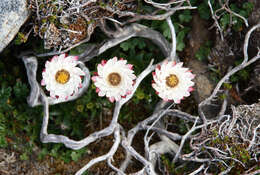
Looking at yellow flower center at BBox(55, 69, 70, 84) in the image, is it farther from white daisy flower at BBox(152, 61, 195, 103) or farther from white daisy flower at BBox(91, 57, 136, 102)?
white daisy flower at BBox(152, 61, 195, 103)

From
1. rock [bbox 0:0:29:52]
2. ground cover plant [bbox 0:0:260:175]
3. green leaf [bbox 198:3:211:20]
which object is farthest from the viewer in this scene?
green leaf [bbox 198:3:211:20]

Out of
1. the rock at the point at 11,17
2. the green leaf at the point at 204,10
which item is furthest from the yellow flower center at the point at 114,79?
the green leaf at the point at 204,10

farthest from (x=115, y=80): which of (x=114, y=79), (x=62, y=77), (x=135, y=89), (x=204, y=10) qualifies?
(x=204, y=10)

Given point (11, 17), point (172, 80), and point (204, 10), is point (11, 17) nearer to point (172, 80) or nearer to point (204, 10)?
point (172, 80)

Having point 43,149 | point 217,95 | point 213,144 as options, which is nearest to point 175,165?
point 213,144

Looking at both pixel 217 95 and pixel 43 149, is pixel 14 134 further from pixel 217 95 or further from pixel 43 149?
pixel 217 95

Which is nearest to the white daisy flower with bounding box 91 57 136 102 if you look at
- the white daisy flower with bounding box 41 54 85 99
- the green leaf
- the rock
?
the white daisy flower with bounding box 41 54 85 99

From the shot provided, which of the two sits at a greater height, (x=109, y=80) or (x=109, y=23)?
(x=109, y=23)

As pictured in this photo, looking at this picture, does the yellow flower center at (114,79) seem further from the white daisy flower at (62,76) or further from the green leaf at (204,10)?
the green leaf at (204,10)
